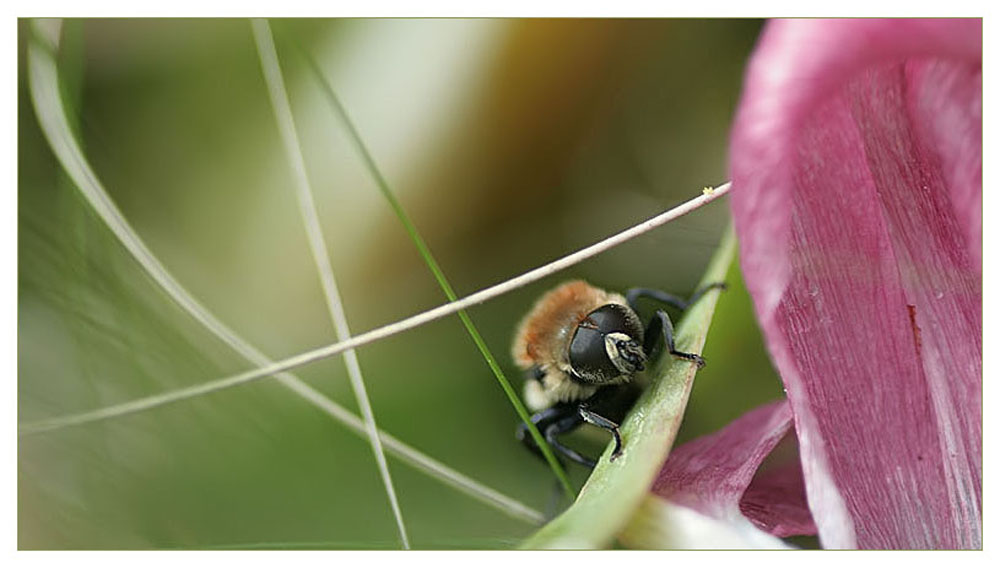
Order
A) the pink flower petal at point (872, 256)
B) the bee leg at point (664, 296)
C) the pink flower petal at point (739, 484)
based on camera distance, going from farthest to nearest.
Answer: the bee leg at point (664, 296)
the pink flower petal at point (739, 484)
the pink flower petal at point (872, 256)

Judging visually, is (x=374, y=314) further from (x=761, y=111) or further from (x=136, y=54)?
(x=761, y=111)

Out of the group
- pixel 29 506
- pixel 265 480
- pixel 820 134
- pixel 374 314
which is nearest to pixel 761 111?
pixel 820 134

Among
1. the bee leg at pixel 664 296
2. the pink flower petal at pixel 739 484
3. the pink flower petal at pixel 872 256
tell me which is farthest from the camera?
the bee leg at pixel 664 296

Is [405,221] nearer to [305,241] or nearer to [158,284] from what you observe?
[305,241]

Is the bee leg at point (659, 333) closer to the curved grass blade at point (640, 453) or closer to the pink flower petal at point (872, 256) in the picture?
the curved grass blade at point (640, 453)

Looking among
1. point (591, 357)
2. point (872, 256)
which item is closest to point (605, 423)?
point (591, 357)

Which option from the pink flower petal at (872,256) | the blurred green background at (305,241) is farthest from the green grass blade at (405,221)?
the pink flower petal at (872,256)

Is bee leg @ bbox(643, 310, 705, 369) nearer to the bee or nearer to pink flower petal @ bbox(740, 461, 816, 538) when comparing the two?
the bee
